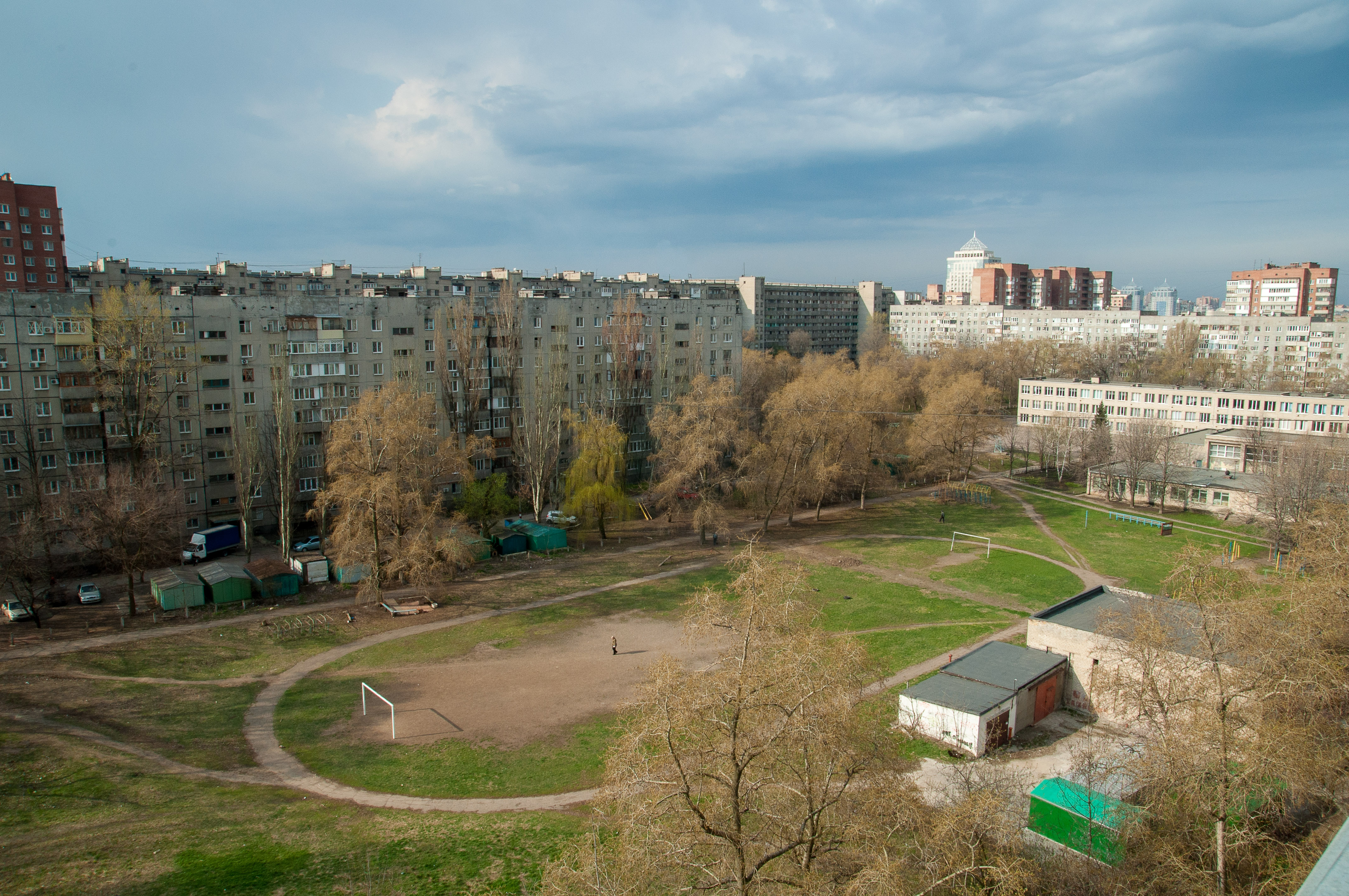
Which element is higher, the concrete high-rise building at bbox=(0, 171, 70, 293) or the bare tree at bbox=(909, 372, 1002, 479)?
the concrete high-rise building at bbox=(0, 171, 70, 293)

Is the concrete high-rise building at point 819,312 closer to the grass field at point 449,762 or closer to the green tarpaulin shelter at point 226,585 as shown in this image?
the green tarpaulin shelter at point 226,585

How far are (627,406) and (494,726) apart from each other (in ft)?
97.7

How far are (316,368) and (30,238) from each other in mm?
48634

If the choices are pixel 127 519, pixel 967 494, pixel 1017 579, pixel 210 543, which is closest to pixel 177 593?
pixel 127 519

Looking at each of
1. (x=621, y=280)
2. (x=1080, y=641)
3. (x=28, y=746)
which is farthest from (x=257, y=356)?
(x=621, y=280)

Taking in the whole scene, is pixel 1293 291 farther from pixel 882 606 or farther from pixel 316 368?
pixel 316 368

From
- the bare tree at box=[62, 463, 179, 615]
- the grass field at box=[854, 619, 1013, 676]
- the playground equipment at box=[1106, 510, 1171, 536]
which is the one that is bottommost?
the grass field at box=[854, 619, 1013, 676]

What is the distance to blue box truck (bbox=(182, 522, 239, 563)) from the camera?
37094mm

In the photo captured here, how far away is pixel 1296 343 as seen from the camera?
88562mm

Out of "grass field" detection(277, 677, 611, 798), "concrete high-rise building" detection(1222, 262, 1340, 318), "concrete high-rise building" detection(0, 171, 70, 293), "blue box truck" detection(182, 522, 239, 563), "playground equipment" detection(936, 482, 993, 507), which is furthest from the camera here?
"concrete high-rise building" detection(1222, 262, 1340, 318)

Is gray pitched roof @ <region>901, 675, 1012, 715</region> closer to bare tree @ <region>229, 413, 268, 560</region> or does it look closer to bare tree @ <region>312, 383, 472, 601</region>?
bare tree @ <region>312, 383, 472, 601</region>

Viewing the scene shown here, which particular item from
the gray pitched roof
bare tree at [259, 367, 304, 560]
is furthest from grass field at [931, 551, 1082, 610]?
bare tree at [259, 367, 304, 560]

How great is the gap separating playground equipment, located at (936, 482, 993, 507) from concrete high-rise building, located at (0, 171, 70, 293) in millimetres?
76627

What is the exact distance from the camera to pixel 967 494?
51.8 m
